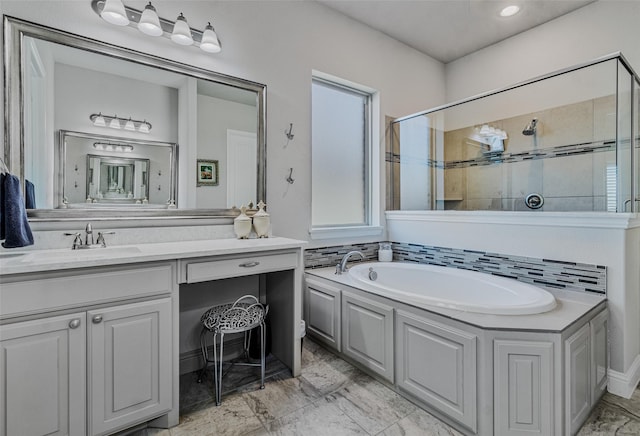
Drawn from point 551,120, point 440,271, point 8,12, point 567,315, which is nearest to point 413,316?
point 567,315

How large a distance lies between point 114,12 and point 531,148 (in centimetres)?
332

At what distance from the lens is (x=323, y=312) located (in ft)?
8.04

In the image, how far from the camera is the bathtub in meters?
1.64

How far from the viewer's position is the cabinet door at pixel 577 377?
4.75ft

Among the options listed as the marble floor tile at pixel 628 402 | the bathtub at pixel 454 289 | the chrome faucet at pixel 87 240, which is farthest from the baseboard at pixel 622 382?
the chrome faucet at pixel 87 240

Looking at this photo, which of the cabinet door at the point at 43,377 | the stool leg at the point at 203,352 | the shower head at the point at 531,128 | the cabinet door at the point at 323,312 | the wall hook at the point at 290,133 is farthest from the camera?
the shower head at the point at 531,128

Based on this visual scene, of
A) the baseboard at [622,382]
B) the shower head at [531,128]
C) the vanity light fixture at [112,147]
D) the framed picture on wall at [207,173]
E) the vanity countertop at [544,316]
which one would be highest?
the shower head at [531,128]

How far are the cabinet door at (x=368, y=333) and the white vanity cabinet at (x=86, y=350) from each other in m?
1.16

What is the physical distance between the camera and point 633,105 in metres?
2.16

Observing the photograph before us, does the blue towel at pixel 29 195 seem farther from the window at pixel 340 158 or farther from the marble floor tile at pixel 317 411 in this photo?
the window at pixel 340 158

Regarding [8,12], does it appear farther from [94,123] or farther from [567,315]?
[567,315]

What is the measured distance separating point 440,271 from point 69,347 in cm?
249

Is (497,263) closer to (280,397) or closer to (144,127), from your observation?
(280,397)

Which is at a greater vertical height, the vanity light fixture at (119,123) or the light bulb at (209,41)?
the light bulb at (209,41)
